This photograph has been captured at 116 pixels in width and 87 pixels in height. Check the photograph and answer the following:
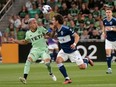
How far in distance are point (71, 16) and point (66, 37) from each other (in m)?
16.2

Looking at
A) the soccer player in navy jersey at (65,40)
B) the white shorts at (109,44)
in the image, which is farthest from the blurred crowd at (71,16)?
the soccer player in navy jersey at (65,40)

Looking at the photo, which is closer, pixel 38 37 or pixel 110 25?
pixel 38 37

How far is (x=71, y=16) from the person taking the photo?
3303 cm

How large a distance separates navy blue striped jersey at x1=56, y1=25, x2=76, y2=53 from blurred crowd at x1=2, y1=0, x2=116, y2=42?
554 inches

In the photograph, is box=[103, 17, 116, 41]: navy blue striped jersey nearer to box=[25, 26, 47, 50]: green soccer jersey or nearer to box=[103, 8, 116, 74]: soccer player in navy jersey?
box=[103, 8, 116, 74]: soccer player in navy jersey

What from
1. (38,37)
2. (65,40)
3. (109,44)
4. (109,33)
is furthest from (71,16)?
(65,40)

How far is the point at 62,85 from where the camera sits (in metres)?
15.7

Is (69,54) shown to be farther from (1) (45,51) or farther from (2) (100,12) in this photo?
(2) (100,12)

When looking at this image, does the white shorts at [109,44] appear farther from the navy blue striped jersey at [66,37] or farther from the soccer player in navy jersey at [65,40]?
the navy blue striped jersey at [66,37]

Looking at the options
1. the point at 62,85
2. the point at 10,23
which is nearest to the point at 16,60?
the point at 10,23

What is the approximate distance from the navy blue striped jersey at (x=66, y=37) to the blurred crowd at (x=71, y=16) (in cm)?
1407

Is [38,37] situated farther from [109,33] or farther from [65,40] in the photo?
[109,33]

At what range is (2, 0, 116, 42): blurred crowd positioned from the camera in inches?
1258

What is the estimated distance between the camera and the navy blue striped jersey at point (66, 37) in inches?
659
